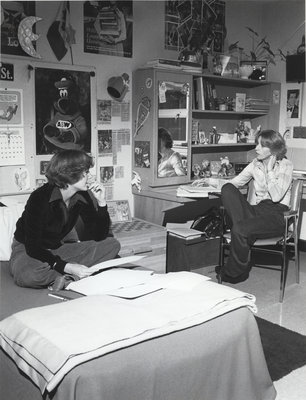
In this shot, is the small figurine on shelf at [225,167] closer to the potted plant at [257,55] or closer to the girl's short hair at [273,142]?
the potted plant at [257,55]

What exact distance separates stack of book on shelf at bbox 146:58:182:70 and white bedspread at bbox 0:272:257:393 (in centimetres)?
255

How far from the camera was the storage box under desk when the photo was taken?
4.00 metres

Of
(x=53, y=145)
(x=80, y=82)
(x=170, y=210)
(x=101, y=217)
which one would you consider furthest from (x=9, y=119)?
(x=170, y=210)

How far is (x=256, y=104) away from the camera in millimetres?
5113

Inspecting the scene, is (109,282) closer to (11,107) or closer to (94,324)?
(94,324)

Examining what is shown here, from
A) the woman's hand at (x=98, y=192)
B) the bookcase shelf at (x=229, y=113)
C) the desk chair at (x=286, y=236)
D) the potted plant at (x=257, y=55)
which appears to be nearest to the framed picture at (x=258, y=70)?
the potted plant at (x=257, y=55)

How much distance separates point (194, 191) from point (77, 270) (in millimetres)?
1743

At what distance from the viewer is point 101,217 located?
9.95ft

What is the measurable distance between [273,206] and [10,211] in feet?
6.82

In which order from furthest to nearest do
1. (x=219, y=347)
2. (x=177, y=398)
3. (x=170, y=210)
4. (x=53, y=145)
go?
(x=170, y=210) → (x=53, y=145) → (x=219, y=347) → (x=177, y=398)

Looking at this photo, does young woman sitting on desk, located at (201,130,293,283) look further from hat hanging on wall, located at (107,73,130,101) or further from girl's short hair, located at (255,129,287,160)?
hat hanging on wall, located at (107,73,130,101)

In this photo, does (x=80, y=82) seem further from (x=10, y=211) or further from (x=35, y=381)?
(x=35, y=381)

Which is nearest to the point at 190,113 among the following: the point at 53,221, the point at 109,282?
the point at 53,221

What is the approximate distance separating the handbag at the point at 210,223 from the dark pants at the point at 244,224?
0.29m
